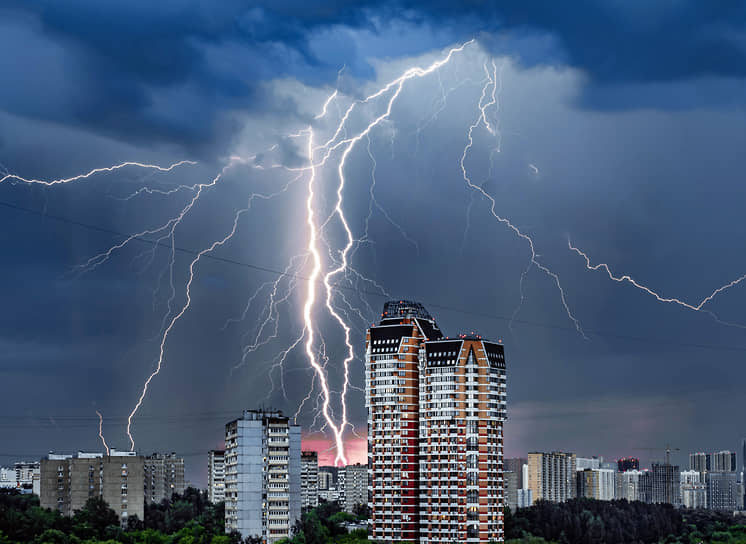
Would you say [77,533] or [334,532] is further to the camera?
[334,532]

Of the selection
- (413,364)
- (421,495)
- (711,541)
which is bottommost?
(711,541)

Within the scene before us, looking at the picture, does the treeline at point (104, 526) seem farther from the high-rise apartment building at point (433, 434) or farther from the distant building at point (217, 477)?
the distant building at point (217, 477)

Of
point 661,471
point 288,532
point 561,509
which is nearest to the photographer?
point 288,532

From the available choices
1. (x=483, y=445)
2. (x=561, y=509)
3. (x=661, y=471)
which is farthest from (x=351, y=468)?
(x=483, y=445)

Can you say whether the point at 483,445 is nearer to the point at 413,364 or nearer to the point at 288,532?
the point at 413,364

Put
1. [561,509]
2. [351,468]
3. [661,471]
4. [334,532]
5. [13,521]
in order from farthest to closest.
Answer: [661,471] < [351,468] < [561,509] < [334,532] < [13,521]

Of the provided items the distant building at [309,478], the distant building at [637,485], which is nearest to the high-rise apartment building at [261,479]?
the distant building at [309,478]

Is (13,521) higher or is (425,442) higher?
(425,442)
